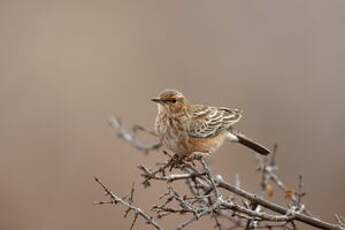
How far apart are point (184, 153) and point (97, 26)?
7577 mm

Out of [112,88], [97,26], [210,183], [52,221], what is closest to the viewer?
[210,183]

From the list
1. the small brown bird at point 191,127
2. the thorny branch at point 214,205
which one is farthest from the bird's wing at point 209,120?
the thorny branch at point 214,205

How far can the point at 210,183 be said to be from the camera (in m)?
4.28

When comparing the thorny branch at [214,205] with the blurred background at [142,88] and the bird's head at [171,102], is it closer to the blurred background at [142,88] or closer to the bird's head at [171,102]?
the bird's head at [171,102]

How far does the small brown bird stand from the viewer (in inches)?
203

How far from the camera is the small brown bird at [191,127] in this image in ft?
16.9

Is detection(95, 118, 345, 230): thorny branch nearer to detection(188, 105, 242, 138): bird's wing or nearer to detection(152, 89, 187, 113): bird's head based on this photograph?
detection(188, 105, 242, 138): bird's wing

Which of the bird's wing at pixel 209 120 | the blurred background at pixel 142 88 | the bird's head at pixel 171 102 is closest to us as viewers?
the bird's wing at pixel 209 120

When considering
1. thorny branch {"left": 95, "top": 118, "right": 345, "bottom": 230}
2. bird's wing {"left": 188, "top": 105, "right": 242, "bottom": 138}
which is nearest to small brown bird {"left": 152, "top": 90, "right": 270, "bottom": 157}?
bird's wing {"left": 188, "top": 105, "right": 242, "bottom": 138}

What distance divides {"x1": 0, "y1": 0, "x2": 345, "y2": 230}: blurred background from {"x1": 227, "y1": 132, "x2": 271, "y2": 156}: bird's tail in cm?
330

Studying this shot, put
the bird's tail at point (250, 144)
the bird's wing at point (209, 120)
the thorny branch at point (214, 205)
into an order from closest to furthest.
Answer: the thorny branch at point (214, 205) → the bird's wing at point (209, 120) → the bird's tail at point (250, 144)

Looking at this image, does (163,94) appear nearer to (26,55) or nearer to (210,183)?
(210,183)

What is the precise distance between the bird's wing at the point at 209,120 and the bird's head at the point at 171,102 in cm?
11

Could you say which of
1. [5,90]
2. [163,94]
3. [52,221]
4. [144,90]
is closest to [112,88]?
Result: [144,90]
